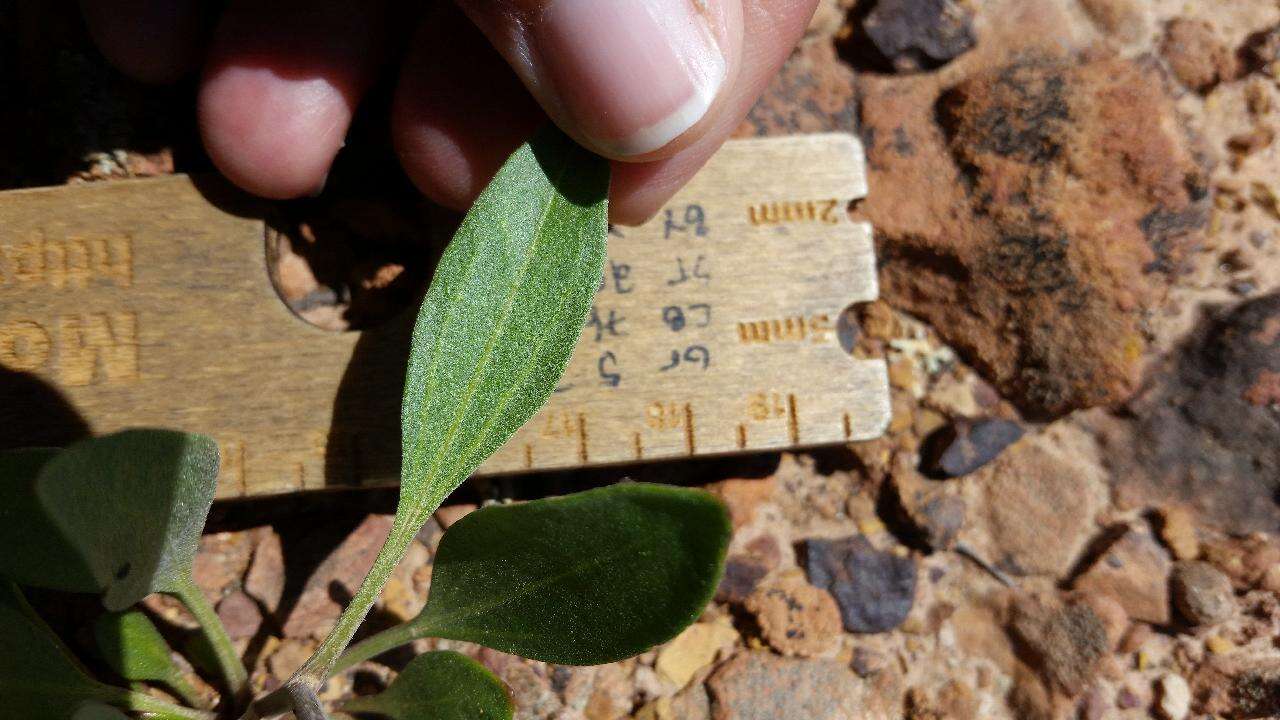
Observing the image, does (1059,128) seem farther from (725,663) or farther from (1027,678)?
(725,663)

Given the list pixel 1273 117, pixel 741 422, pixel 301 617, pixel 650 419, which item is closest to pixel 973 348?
pixel 741 422

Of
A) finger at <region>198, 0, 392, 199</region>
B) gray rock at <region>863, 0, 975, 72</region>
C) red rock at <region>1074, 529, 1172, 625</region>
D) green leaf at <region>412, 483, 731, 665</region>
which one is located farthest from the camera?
gray rock at <region>863, 0, 975, 72</region>

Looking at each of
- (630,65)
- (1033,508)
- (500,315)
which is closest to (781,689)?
(1033,508)

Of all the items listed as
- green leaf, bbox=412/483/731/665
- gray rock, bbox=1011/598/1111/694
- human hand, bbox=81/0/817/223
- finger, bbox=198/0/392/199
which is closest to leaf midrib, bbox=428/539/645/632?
green leaf, bbox=412/483/731/665

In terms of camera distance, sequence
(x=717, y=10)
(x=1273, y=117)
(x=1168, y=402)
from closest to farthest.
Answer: (x=717, y=10)
(x=1168, y=402)
(x=1273, y=117)

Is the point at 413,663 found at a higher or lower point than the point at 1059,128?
lower

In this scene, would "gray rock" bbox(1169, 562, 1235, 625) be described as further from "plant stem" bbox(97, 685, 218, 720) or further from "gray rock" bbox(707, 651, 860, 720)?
"plant stem" bbox(97, 685, 218, 720)

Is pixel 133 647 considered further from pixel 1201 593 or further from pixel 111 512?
pixel 1201 593
